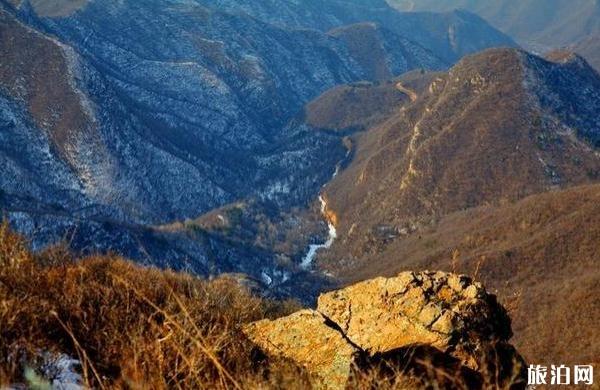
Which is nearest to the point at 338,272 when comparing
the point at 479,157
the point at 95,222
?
the point at 479,157

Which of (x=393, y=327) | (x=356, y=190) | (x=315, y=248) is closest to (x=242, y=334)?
(x=393, y=327)

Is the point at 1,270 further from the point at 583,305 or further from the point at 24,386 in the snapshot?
the point at 583,305

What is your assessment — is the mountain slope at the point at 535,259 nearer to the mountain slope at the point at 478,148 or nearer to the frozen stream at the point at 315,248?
the mountain slope at the point at 478,148

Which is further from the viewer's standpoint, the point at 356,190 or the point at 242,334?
the point at 356,190

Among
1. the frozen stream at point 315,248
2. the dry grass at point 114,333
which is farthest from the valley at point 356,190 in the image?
the dry grass at point 114,333

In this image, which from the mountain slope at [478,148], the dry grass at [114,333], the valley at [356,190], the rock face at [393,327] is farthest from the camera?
the mountain slope at [478,148]

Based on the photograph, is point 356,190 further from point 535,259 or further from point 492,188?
point 535,259
